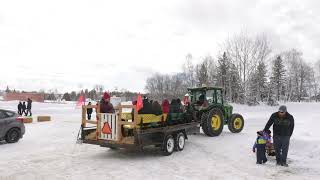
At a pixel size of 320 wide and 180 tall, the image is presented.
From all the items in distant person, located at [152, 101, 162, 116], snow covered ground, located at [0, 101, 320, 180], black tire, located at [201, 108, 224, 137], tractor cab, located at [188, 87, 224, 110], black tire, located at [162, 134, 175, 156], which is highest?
tractor cab, located at [188, 87, 224, 110]

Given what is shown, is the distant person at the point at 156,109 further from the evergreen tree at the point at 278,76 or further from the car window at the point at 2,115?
the evergreen tree at the point at 278,76

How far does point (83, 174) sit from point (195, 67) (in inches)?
2379

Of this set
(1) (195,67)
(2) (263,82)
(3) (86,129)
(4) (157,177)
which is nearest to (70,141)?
(3) (86,129)

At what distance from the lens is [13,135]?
44.7 feet

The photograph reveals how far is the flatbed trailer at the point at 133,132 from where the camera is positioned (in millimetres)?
9906

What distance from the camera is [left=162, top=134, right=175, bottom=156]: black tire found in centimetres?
1048

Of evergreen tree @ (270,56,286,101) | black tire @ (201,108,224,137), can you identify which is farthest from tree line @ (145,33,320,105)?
black tire @ (201,108,224,137)

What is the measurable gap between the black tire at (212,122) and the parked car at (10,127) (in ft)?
23.5

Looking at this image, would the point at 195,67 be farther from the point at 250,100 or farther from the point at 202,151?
the point at 202,151

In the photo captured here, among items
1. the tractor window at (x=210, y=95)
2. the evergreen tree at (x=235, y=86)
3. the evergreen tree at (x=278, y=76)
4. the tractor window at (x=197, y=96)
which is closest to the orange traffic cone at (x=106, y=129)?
the tractor window at (x=197, y=96)

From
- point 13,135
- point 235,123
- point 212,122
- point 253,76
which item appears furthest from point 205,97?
point 253,76

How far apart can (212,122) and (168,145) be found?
14.0 ft

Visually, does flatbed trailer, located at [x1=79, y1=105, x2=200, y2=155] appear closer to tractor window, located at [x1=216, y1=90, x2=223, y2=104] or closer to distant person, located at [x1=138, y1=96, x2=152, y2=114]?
distant person, located at [x1=138, y1=96, x2=152, y2=114]

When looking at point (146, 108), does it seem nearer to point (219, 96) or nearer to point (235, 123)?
point (219, 96)
